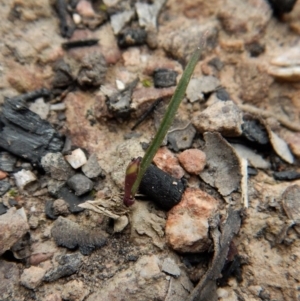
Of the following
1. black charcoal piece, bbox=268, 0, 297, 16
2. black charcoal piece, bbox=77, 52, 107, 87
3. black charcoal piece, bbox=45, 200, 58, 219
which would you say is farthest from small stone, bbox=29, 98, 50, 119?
black charcoal piece, bbox=268, 0, 297, 16

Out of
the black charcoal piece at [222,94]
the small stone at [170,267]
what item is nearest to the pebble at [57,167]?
the small stone at [170,267]

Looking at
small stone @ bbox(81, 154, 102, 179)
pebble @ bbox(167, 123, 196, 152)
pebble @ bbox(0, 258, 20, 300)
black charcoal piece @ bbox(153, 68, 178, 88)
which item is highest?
black charcoal piece @ bbox(153, 68, 178, 88)

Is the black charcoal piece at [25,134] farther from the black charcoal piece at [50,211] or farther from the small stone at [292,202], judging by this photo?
the small stone at [292,202]

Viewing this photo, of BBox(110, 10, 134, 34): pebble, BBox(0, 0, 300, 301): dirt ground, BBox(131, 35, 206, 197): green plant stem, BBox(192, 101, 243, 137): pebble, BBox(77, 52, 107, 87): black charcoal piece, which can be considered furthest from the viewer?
BBox(110, 10, 134, 34): pebble

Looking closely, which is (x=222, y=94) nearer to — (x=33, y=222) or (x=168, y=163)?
(x=168, y=163)

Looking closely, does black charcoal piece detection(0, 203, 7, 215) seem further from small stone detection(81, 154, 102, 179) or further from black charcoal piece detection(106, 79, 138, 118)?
black charcoal piece detection(106, 79, 138, 118)

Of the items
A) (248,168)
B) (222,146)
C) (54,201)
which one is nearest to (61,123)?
(54,201)
